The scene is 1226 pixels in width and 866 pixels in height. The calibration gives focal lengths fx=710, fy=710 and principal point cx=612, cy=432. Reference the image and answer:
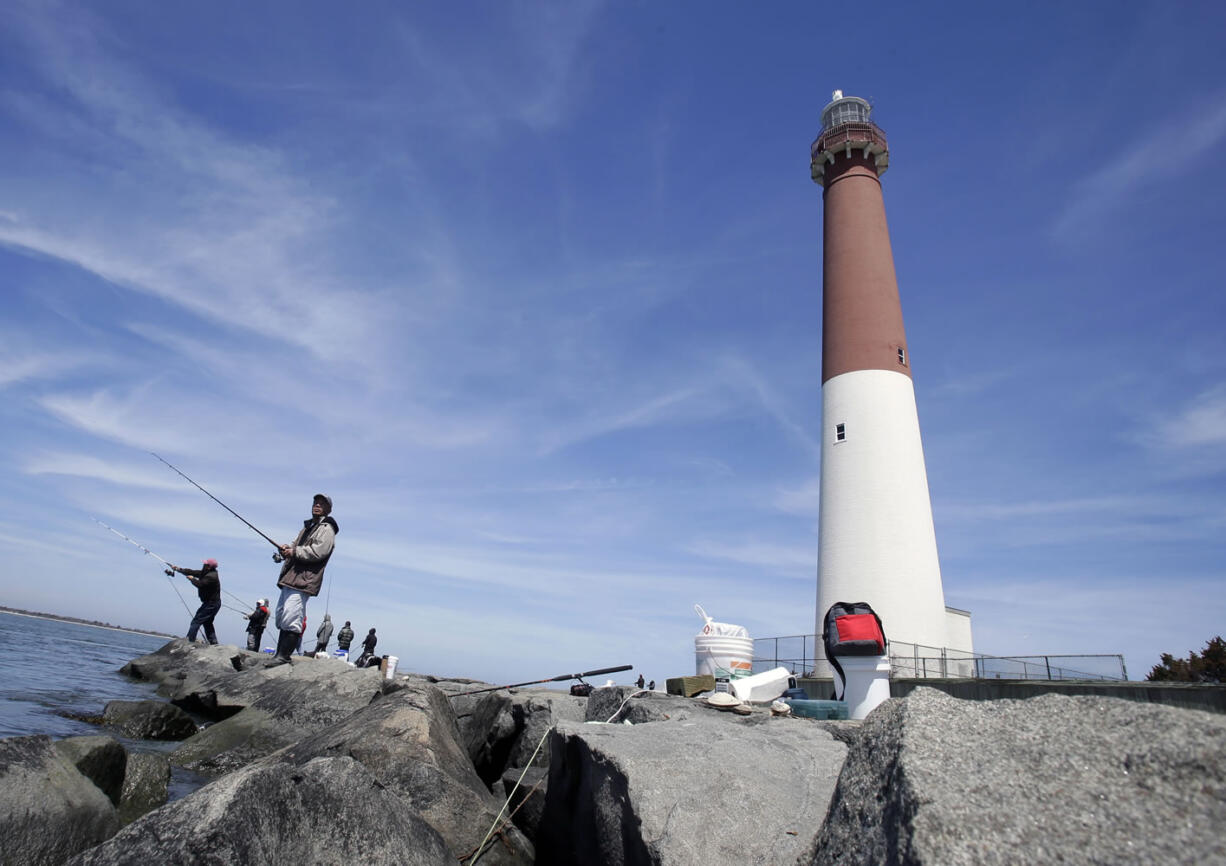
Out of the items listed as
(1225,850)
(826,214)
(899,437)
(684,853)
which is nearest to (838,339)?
(899,437)

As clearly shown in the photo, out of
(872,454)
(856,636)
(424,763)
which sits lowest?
(424,763)

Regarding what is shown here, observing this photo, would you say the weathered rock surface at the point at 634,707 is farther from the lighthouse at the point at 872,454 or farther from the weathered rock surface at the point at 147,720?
the lighthouse at the point at 872,454

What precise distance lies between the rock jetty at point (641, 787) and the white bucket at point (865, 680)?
203cm

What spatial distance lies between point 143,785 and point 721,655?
901 centimetres

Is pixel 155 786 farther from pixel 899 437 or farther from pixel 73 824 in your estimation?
pixel 899 437

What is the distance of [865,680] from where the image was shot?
8.48m

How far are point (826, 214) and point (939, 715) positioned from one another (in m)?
19.3

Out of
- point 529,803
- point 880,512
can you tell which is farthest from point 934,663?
point 529,803

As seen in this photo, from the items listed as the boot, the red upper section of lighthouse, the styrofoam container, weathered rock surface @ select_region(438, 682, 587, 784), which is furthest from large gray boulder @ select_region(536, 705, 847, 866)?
the red upper section of lighthouse

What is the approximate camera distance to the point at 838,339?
17.7 meters

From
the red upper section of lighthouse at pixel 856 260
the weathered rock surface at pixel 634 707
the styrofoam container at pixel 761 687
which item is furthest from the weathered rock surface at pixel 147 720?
the red upper section of lighthouse at pixel 856 260

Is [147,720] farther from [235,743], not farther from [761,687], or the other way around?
[761,687]

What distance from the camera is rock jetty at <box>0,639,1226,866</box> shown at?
186 cm

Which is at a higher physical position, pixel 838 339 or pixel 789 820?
pixel 838 339
